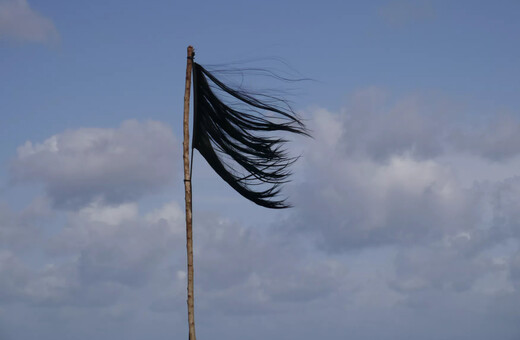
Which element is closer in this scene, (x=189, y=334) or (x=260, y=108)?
(x=189, y=334)

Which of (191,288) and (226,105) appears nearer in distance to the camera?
(191,288)

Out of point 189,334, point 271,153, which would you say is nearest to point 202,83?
point 271,153

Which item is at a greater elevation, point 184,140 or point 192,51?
point 192,51

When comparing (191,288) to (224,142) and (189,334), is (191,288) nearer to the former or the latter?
(189,334)

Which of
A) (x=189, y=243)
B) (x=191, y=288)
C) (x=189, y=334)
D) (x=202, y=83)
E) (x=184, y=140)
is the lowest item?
(x=189, y=334)

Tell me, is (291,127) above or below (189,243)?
above

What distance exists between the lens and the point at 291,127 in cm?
1274

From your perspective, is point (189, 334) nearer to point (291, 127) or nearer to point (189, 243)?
point (189, 243)

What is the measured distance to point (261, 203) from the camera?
13219mm

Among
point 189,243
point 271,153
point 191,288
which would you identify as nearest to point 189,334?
point 191,288

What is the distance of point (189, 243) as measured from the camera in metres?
12.1

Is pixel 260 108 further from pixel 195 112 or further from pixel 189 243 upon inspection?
pixel 189 243

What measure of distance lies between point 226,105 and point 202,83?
68 cm

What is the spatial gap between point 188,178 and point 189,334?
277 centimetres
